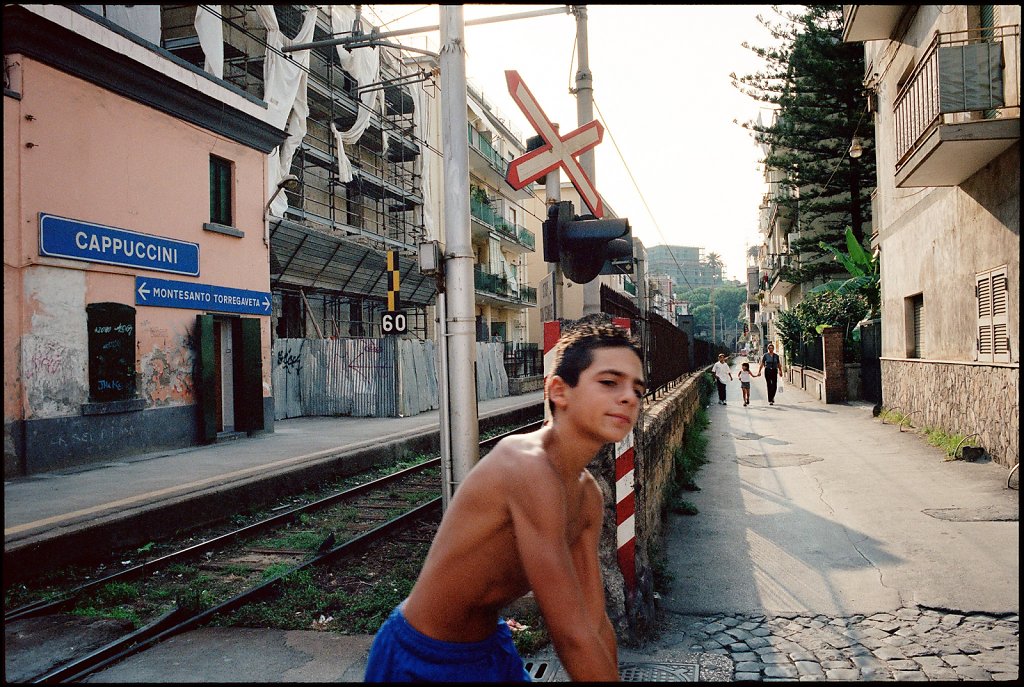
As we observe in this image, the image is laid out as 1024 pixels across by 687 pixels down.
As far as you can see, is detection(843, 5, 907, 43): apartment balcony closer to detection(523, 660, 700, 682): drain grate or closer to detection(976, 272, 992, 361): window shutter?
detection(976, 272, 992, 361): window shutter

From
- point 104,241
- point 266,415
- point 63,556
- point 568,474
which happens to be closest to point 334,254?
point 266,415

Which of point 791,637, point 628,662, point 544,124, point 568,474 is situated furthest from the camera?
point 544,124

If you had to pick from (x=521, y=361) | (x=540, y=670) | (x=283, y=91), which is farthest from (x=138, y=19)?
(x=521, y=361)

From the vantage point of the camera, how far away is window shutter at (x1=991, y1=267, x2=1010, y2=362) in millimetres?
9602

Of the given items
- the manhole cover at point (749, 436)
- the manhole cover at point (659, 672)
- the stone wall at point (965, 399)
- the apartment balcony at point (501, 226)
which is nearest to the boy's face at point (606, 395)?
the manhole cover at point (659, 672)

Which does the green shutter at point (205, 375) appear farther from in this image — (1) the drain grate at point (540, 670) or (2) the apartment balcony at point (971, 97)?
(2) the apartment balcony at point (971, 97)

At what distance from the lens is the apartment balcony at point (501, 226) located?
35453mm

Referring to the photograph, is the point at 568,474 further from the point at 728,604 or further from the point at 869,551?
the point at 869,551

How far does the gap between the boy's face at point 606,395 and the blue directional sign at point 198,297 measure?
12151 mm

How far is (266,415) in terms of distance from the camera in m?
15.4

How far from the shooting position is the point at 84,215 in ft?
36.8

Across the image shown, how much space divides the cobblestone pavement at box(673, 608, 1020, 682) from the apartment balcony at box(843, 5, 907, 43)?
1230 cm

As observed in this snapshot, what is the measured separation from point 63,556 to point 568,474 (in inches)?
246

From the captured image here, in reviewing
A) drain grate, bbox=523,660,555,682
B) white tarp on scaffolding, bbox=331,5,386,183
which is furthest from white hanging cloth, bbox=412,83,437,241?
drain grate, bbox=523,660,555,682
